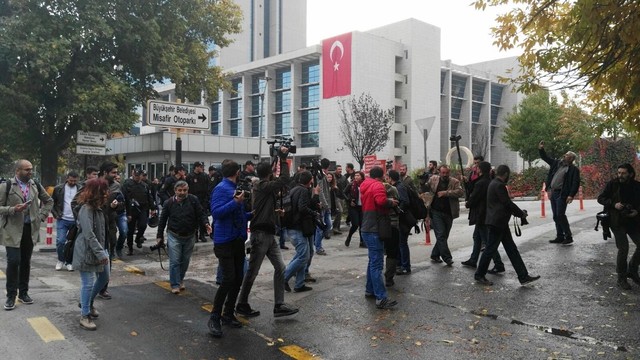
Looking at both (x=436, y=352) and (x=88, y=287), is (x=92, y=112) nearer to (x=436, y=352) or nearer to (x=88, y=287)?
(x=88, y=287)

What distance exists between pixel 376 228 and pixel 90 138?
45.6 feet

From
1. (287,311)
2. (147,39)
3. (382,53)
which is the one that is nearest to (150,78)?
(147,39)

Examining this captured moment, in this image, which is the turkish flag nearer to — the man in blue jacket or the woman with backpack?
the woman with backpack

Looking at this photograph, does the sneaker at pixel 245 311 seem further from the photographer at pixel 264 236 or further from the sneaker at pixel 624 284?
the sneaker at pixel 624 284

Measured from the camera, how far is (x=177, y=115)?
12.2 m

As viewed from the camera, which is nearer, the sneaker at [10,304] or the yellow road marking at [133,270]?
the sneaker at [10,304]

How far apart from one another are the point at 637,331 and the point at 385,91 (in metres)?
55.7

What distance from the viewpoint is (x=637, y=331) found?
543cm

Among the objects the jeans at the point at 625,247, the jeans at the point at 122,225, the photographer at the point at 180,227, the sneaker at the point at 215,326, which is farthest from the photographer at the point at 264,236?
the jeans at the point at 122,225

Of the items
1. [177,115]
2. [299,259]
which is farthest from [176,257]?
[177,115]

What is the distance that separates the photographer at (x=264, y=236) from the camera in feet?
20.0

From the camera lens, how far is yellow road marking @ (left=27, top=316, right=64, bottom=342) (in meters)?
5.44

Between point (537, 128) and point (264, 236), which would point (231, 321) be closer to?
point (264, 236)

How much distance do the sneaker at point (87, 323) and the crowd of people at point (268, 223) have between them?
11mm
